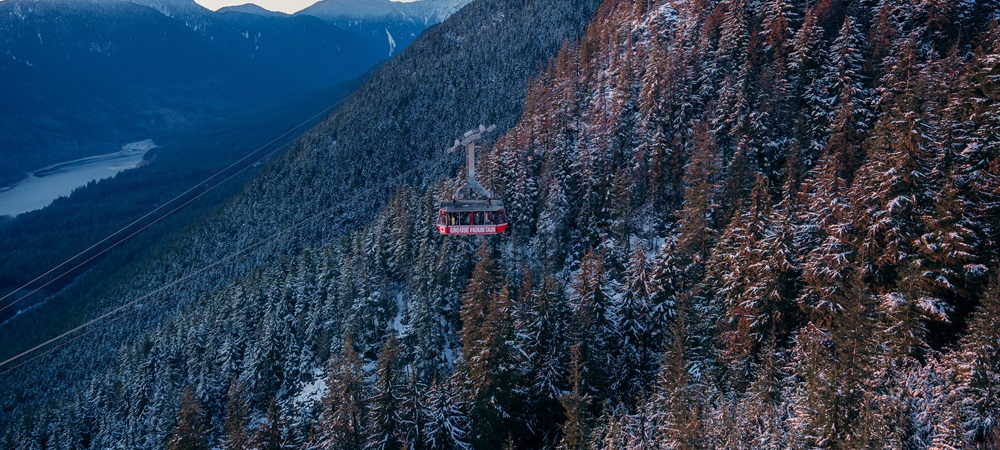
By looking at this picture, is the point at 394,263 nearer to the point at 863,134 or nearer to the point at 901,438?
the point at 863,134

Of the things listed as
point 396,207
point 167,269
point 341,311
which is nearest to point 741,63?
point 396,207

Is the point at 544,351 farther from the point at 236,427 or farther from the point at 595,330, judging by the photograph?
the point at 236,427

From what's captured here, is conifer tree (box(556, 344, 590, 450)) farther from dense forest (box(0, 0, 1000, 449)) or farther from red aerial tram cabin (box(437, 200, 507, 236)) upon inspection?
red aerial tram cabin (box(437, 200, 507, 236))

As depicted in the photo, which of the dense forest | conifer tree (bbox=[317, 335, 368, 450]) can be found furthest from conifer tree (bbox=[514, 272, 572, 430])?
conifer tree (bbox=[317, 335, 368, 450])

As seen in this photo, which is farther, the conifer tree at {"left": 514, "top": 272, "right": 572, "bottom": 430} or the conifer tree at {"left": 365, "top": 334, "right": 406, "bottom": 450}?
the conifer tree at {"left": 514, "top": 272, "right": 572, "bottom": 430}

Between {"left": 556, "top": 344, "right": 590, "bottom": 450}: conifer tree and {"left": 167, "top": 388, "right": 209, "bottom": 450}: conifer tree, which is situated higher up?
{"left": 556, "top": 344, "right": 590, "bottom": 450}: conifer tree

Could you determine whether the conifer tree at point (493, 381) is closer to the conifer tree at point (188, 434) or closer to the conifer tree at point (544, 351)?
the conifer tree at point (544, 351)
